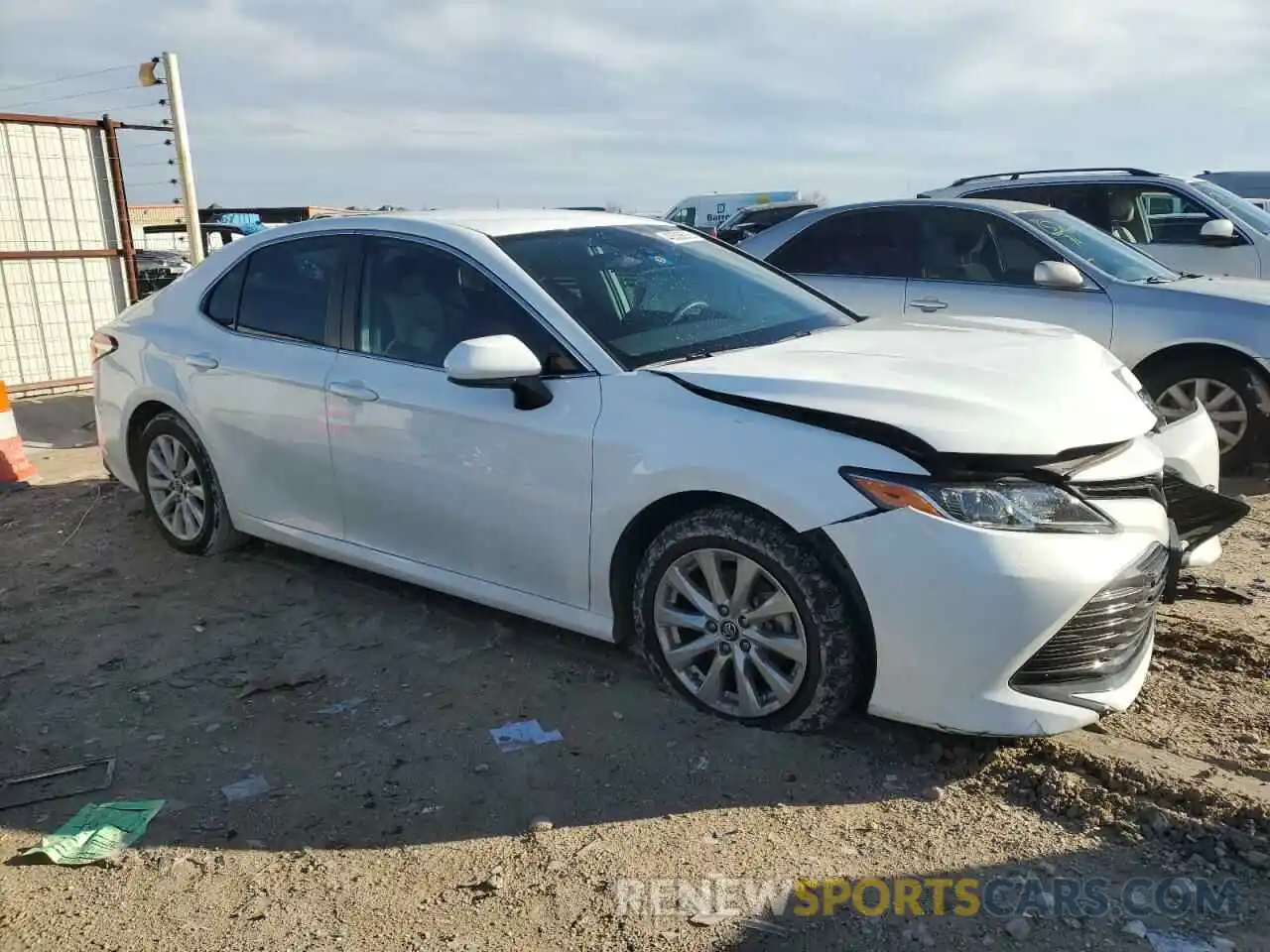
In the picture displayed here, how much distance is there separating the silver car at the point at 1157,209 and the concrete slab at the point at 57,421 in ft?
23.9

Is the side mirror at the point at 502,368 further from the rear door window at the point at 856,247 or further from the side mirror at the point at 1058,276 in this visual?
the rear door window at the point at 856,247

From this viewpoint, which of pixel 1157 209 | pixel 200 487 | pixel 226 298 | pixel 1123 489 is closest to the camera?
pixel 1123 489

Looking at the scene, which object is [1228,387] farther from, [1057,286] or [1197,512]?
[1197,512]

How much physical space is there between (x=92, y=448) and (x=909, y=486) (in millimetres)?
7294

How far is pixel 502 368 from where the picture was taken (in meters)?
3.48

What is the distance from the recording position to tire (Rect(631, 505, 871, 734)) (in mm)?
3094

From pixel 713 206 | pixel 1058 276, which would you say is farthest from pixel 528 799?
pixel 713 206

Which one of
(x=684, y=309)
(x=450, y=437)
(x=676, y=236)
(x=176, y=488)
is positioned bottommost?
(x=176, y=488)

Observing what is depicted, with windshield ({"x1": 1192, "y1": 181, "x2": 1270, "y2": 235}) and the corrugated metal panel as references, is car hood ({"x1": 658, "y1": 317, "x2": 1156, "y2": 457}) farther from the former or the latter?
the corrugated metal panel

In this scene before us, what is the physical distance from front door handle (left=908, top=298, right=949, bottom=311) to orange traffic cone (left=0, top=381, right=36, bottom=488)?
5.73 metres

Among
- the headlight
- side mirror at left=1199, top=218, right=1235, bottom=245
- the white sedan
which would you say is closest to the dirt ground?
the white sedan

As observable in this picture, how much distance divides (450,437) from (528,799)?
1.35 m

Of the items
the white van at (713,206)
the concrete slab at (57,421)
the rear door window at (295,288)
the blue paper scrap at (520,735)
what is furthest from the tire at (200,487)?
the white van at (713,206)

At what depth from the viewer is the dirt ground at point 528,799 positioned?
261 centimetres
